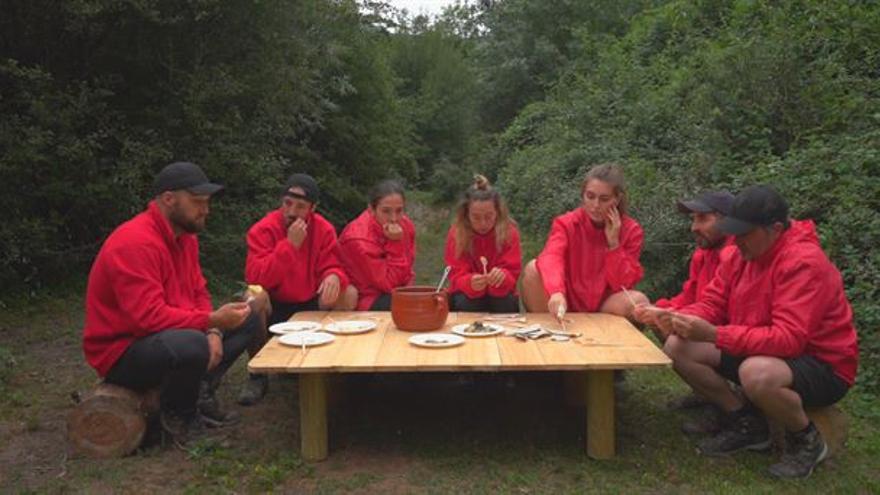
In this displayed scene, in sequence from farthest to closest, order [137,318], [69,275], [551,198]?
[551,198] → [69,275] → [137,318]

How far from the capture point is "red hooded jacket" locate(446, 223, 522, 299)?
16.7 feet

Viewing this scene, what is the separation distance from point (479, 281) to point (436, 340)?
3.64 ft

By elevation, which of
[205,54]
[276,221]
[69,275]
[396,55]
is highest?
[396,55]

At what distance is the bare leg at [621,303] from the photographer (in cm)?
465

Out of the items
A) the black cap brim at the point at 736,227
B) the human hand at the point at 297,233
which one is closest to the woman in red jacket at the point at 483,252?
the human hand at the point at 297,233

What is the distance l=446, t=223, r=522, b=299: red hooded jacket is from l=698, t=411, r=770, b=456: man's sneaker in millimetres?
1657

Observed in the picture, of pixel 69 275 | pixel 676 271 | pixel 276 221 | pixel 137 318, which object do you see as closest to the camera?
pixel 137 318

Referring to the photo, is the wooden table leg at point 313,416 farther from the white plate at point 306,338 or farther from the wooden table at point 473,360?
the white plate at point 306,338

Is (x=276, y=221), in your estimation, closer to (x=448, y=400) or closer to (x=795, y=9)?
(x=448, y=400)

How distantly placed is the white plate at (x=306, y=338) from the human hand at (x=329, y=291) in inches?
36.4

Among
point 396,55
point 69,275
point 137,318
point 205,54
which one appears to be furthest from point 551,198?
point 396,55

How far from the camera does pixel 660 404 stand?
471 centimetres

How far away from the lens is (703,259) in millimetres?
4449

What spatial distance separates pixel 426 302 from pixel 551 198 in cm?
732
